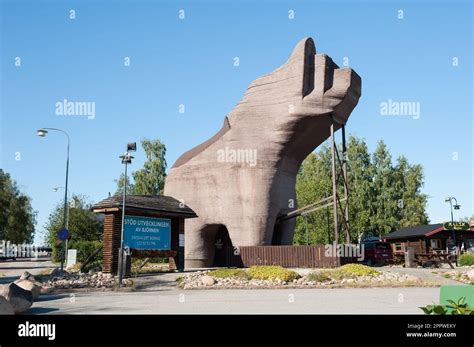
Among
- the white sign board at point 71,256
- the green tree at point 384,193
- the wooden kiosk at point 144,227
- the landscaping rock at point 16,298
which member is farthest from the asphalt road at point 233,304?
the green tree at point 384,193

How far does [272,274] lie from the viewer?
22.2 meters

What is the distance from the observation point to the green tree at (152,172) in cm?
6594

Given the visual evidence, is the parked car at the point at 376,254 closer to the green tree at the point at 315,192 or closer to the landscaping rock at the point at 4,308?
the green tree at the point at 315,192

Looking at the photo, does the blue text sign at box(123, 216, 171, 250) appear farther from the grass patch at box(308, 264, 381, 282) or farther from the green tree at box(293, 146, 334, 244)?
the green tree at box(293, 146, 334, 244)

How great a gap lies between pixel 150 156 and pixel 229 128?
36.7m

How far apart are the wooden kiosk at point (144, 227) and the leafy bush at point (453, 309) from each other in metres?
19.1

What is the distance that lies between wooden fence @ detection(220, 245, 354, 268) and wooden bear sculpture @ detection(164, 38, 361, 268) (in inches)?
Result: 49.4

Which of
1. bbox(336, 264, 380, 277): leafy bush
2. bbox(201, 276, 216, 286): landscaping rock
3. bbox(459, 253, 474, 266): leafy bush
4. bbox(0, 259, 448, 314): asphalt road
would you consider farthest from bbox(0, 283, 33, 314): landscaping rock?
bbox(459, 253, 474, 266): leafy bush

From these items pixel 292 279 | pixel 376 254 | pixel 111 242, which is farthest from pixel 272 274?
pixel 376 254
